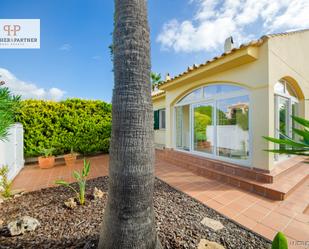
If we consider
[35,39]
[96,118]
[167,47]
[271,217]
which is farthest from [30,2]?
[271,217]

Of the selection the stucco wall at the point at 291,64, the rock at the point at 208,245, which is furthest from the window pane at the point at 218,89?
the rock at the point at 208,245

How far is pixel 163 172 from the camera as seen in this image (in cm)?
690

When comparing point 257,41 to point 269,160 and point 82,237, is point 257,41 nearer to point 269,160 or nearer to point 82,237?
point 269,160

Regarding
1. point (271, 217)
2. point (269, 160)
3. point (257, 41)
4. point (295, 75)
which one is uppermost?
point (257, 41)

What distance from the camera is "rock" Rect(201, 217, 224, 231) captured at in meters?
3.09

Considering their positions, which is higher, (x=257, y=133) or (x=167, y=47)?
(x=167, y=47)

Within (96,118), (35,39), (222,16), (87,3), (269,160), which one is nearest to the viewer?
(269,160)

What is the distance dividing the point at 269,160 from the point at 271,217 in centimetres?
210

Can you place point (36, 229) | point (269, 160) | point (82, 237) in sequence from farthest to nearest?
point (269, 160) < point (36, 229) < point (82, 237)

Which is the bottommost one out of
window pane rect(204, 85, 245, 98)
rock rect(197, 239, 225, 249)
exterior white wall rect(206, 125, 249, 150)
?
rock rect(197, 239, 225, 249)

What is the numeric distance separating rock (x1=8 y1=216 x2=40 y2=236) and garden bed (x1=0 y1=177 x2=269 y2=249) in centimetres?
8

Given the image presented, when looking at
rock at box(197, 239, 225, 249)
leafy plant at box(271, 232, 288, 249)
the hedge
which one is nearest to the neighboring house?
rock at box(197, 239, 225, 249)

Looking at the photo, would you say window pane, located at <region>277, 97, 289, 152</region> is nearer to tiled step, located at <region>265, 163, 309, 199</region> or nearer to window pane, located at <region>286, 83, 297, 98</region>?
window pane, located at <region>286, 83, 297, 98</region>

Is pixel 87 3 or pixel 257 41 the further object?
pixel 87 3
